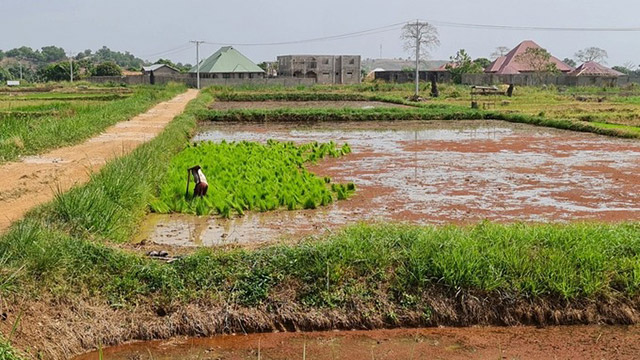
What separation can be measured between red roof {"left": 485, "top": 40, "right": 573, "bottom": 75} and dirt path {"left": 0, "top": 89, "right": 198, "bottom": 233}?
A: 49231 mm

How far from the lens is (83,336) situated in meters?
5.05

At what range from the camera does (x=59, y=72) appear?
251ft

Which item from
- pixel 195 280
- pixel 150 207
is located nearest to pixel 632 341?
pixel 195 280

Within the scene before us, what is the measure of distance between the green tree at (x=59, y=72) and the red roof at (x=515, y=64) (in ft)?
158

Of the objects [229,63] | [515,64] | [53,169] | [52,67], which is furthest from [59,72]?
[53,169]

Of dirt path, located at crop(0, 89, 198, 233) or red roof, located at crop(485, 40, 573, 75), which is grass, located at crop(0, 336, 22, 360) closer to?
dirt path, located at crop(0, 89, 198, 233)

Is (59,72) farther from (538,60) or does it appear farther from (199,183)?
(199,183)

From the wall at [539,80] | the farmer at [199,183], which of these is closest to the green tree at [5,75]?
the wall at [539,80]

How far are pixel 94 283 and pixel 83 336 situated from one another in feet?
2.02

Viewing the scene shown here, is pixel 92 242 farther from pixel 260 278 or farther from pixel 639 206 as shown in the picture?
pixel 639 206

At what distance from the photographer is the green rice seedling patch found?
9.54m

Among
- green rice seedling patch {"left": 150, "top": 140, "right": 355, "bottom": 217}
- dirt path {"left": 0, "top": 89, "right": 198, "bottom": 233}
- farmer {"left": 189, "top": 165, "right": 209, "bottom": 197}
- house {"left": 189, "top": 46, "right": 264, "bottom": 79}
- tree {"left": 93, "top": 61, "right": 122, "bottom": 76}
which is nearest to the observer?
dirt path {"left": 0, "top": 89, "right": 198, "bottom": 233}

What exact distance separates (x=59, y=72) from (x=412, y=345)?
7950cm

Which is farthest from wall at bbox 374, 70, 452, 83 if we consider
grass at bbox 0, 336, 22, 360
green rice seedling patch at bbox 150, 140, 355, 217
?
grass at bbox 0, 336, 22, 360
